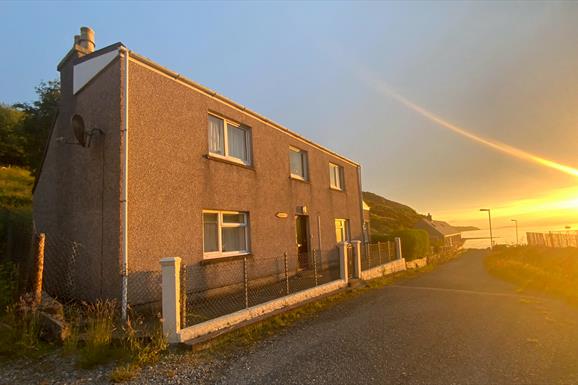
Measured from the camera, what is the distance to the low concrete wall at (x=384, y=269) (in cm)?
1363

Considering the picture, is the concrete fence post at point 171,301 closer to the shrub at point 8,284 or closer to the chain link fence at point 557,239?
the shrub at point 8,284

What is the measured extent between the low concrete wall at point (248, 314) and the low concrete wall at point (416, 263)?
35.5 feet

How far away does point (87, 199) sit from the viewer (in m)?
7.99

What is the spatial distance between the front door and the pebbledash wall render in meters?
2.48

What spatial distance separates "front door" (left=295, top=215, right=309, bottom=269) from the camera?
13656mm

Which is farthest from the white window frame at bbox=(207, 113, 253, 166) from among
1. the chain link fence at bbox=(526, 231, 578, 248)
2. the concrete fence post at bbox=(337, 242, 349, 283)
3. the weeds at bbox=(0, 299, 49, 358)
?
the chain link fence at bbox=(526, 231, 578, 248)

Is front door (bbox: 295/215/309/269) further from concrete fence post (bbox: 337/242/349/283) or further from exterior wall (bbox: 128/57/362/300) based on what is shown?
concrete fence post (bbox: 337/242/349/283)

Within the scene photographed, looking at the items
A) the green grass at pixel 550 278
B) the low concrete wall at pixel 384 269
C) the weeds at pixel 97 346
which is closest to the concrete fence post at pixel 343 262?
the low concrete wall at pixel 384 269

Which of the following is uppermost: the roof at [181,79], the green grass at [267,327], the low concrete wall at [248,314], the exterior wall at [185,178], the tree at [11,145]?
the tree at [11,145]

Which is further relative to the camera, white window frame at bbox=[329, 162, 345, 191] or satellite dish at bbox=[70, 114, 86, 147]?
white window frame at bbox=[329, 162, 345, 191]

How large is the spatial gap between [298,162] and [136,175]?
8193 millimetres

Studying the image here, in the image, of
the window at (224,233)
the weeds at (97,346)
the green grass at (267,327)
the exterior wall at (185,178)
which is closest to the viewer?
the weeds at (97,346)

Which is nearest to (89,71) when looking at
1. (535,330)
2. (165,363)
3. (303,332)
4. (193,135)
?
(193,135)

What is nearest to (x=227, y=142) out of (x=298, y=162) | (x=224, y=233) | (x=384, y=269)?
(x=224, y=233)
